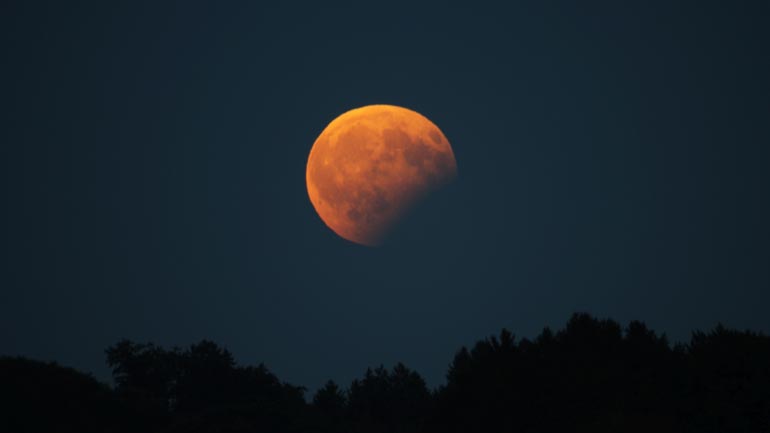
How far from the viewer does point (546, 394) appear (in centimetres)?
3778

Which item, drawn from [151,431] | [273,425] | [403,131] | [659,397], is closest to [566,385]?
[659,397]

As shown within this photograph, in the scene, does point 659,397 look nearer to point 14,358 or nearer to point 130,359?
point 14,358

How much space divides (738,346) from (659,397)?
5053mm

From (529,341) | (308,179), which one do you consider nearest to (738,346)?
(529,341)

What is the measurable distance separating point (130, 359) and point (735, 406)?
65139 millimetres

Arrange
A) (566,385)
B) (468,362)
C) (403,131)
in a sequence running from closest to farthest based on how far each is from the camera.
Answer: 1. (566,385)
2. (468,362)
3. (403,131)

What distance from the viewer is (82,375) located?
5581 cm

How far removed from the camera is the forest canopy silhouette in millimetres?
33031

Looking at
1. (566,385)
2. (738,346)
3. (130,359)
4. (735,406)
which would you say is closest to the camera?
(735,406)

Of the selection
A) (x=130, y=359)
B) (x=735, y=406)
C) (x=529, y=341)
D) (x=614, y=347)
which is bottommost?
(x=735, y=406)

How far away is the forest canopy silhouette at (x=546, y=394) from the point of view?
33031mm

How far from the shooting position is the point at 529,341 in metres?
46.9

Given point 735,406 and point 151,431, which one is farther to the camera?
point 151,431

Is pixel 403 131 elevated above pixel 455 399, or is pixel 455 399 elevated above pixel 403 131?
pixel 403 131
